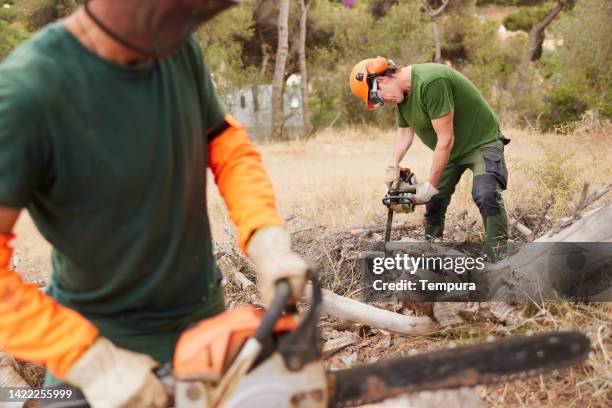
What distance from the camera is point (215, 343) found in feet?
4.48

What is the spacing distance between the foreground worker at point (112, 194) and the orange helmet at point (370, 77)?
3286 mm

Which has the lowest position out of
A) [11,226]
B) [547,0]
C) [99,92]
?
[547,0]

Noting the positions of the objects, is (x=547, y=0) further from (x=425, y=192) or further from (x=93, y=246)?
(x=93, y=246)

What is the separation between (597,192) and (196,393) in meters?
3.07

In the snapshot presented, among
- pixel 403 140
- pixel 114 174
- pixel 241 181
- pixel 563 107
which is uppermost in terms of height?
pixel 114 174

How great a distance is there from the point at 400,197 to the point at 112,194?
359 cm

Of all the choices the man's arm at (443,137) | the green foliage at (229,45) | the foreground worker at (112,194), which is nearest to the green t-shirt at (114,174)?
the foreground worker at (112,194)

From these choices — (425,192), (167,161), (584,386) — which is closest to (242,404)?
(167,161)

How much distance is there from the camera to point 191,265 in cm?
164

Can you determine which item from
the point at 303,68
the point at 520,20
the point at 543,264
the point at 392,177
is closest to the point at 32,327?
the point at 543,264

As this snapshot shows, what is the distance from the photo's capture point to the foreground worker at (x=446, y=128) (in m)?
4.53

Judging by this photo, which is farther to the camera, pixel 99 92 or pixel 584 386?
pixel 584 386

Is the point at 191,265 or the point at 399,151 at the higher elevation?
the point at 191,265

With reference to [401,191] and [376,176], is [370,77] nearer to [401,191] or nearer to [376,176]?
[401,191]
